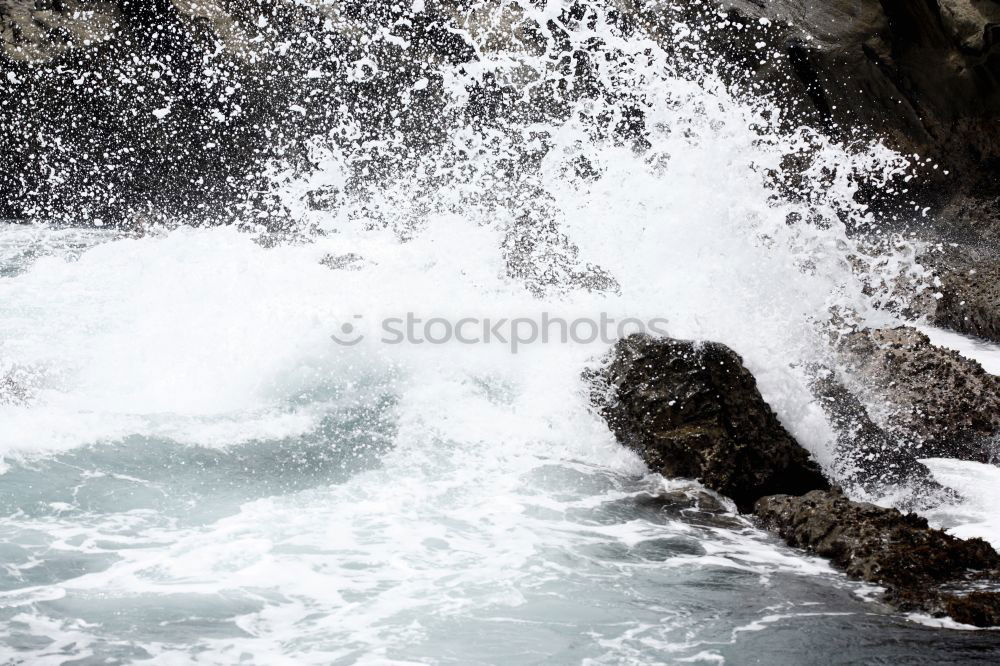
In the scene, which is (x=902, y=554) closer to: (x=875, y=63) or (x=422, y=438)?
(x=422, y=438)

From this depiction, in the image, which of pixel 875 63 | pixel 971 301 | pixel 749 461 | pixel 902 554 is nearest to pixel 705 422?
pixel 749 461

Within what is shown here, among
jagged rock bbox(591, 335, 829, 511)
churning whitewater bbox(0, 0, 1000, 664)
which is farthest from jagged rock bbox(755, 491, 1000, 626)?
jagged rock bbox(591, 335, 829, 511)

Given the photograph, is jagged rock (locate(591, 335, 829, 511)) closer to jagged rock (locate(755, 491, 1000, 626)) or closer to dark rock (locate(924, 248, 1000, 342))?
A: jagged rock (locate(755, 491, 1000, 626))

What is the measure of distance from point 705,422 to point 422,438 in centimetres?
192

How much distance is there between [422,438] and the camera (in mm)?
5648

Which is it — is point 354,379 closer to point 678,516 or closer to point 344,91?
point 678,516

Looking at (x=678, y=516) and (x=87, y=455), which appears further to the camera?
(x=87, y=455)

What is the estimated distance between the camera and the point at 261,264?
8.26 meters

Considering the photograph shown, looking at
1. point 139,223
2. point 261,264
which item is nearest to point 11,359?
point 261,264

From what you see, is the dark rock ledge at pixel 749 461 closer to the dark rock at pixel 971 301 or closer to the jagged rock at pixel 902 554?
the jagged rock at pixel 902 554

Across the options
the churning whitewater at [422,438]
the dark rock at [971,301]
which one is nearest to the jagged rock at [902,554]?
the churning whitewater at [422,438]

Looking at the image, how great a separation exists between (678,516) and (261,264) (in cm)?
527

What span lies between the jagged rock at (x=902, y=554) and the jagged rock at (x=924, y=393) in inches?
55.2

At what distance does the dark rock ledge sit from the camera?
12.6ft
